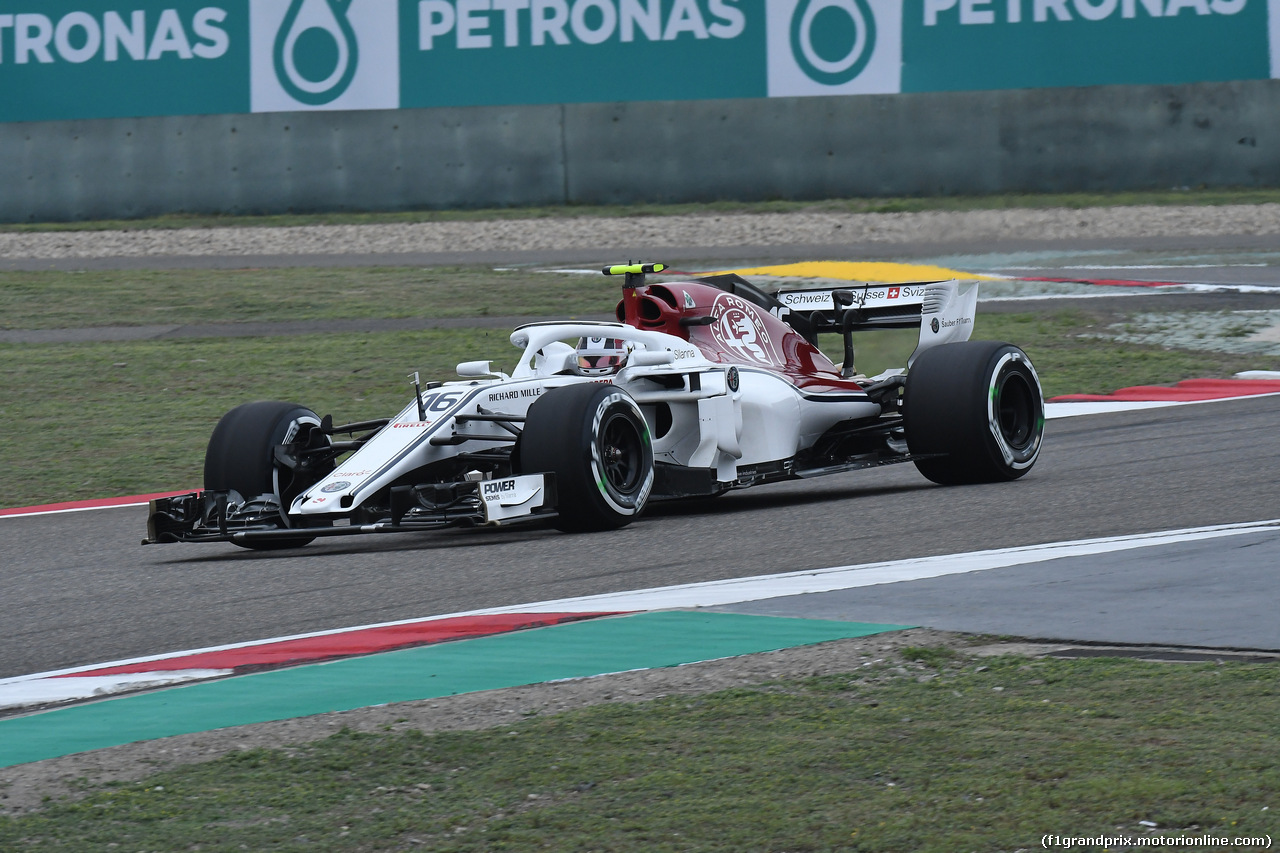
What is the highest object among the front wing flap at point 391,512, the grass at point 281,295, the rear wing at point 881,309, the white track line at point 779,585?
the grass at point 281,295

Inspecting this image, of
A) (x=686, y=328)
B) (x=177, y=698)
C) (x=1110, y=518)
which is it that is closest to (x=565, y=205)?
(x=686, y=328)

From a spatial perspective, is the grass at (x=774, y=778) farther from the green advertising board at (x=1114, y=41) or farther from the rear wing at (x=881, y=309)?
the green advertising board at (x=1114, y=41)

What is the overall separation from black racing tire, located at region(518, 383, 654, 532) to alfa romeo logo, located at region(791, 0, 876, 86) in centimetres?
1598

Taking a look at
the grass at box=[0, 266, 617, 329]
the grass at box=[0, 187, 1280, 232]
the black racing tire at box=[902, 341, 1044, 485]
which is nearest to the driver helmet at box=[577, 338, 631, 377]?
the black racing tire at box=[902, 341, 1044, 485]

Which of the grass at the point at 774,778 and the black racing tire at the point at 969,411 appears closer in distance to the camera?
the grass at the point at 774,778

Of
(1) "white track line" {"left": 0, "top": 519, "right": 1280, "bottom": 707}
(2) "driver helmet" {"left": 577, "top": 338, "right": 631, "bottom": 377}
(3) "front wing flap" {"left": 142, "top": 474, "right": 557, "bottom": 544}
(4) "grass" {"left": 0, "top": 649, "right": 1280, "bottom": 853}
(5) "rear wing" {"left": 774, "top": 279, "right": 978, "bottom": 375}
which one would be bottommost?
(4) "grass" {"left": 0, "top": 649, "right": 1280, "bottom": 853}

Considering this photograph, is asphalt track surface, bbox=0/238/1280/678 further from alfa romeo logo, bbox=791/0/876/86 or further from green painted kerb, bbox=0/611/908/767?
alfa romeo logo, bbox=791/0/876/86

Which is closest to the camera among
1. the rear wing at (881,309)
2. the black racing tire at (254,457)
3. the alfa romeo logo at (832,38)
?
the black racing tire at (254,457)

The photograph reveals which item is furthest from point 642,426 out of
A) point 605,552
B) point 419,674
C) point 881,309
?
point 419,674

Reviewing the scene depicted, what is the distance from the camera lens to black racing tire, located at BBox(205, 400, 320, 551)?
27.5ft

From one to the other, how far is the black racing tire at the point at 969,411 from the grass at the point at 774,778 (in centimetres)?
441

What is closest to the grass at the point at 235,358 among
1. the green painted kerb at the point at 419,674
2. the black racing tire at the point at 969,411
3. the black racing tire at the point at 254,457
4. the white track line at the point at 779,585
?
the black racing tire at the point at 969,411

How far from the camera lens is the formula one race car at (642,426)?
26.2 ft

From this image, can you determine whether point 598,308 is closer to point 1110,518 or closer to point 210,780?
point 1110,518
